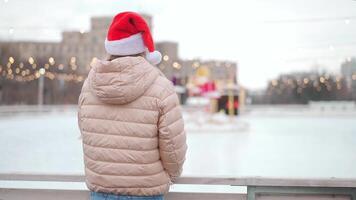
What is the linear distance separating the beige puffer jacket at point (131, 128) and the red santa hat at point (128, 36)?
66mm

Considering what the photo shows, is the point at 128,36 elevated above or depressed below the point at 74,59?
above

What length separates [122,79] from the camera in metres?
1.20

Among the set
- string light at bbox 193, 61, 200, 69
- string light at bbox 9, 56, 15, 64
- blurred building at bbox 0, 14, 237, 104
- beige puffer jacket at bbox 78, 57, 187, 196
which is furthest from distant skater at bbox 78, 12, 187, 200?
string light at bbox 193, 61, 200, 69

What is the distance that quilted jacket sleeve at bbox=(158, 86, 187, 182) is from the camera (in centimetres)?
122

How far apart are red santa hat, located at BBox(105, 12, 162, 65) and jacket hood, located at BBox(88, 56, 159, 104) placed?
7 cm

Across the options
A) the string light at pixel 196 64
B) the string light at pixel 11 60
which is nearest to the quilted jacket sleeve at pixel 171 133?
the string light at pixel 11 60

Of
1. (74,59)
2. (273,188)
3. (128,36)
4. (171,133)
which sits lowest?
(273,188)

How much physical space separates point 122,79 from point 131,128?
0.15 m

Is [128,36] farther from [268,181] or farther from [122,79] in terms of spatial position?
[268,181]

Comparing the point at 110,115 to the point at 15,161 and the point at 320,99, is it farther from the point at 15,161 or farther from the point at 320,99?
the point at 320,99

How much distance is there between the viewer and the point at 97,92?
1.23m

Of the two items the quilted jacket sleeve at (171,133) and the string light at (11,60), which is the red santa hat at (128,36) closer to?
the quilted jacket sleeve at (171,133)

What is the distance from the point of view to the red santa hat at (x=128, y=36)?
127 centimetres

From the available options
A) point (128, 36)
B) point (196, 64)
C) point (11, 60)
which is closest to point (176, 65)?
point (196, 64)
